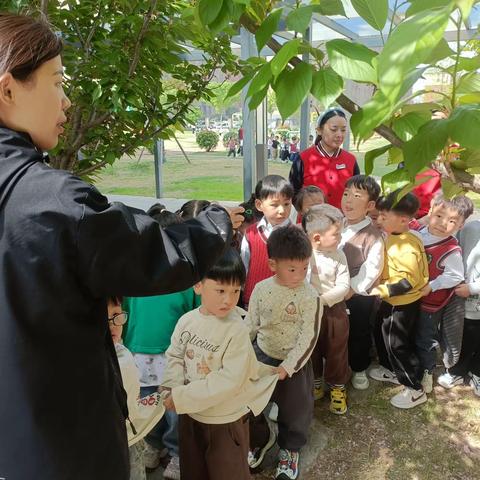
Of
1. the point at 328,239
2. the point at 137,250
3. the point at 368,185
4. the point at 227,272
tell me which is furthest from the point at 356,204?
the point at 137,250

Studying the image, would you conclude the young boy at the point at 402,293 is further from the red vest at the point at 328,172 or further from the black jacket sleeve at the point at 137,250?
the black jacket sleeve at the point at 137,250

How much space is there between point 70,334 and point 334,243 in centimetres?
195

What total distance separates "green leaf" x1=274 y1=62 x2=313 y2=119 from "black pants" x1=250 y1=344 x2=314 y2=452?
74.3 inches

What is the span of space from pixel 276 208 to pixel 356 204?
1.82 feet

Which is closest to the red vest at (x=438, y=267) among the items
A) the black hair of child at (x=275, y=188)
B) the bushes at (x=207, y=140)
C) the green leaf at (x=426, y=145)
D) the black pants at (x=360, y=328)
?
the black pants at (x=360, y=328)

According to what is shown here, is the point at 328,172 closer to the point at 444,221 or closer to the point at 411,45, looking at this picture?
the point at 444,221

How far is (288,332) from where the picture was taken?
234cm

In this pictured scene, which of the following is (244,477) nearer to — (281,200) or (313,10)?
(281,200)

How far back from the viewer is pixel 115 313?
1.74m

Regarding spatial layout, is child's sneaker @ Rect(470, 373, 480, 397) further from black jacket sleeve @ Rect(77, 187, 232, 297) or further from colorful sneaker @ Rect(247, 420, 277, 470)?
black jacket sleeve @ Rect(77, 187, 232, 297)

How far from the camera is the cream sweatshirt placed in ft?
6.07

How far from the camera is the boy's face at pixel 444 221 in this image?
2.88 meters

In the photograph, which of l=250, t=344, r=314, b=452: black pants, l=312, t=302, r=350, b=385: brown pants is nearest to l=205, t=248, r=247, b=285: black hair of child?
l=250, t=344, r=314, b=452: black pants

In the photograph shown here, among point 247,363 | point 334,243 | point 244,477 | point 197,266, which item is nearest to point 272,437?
point 244,477
